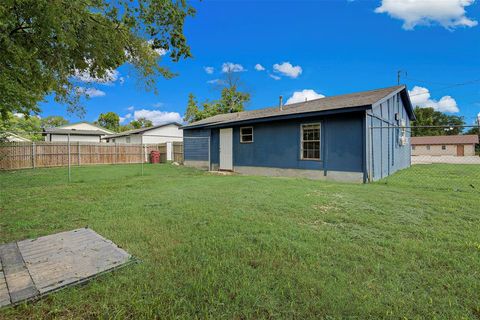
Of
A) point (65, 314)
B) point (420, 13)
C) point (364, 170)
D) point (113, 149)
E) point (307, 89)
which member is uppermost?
point (420, 13)

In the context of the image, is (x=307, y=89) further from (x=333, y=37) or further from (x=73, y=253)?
(x=73, y=253)

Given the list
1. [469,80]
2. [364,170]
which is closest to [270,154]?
[364,170]

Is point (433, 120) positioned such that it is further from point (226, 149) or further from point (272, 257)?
point (272, 257)

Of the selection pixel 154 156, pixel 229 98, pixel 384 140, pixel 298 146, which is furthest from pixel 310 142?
pixel 229 98

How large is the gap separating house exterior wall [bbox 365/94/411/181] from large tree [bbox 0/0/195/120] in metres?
6.22

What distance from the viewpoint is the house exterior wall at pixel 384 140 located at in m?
8.14

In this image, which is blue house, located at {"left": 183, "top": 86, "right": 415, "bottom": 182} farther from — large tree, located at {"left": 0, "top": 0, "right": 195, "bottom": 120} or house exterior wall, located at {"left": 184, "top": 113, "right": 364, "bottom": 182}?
large tree, located at {"left": 0, "top": 0, "right": 195, "bottom": 120}

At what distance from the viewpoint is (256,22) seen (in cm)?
1223

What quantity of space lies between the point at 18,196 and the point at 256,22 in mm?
11560

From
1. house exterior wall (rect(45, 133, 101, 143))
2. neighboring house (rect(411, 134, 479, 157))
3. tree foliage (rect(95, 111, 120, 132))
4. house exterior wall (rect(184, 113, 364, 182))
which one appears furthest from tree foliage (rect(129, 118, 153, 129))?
neighboring house (rect(411, 134, 479, 157))

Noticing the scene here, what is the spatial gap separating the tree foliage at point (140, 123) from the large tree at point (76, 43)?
146ft

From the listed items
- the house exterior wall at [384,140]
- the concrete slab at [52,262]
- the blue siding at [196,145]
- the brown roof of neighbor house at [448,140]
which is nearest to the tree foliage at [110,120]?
the blue siding at [196,145]

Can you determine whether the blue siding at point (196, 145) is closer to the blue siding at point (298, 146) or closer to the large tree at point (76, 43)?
the blue siding at point (298, 146)

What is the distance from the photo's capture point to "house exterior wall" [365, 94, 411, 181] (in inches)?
320
